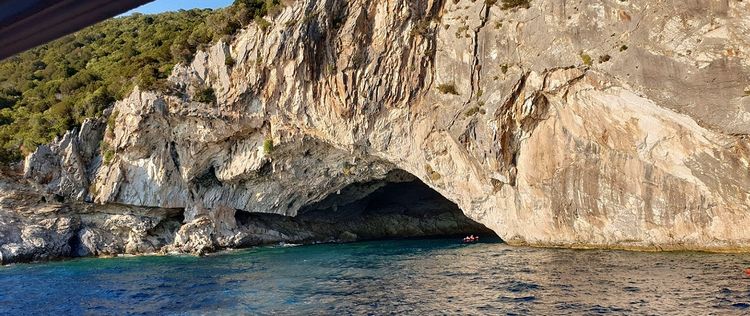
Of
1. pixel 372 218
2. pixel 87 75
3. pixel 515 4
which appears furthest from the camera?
pixel 87 75

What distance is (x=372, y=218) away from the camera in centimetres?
4575

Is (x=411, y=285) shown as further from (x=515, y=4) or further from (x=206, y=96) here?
(x=206, y=96)

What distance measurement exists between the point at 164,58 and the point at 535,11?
2636 cm

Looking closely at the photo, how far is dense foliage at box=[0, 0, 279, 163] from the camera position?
116 ft

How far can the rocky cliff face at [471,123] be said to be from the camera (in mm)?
20953

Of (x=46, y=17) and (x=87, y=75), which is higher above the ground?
(x=87, y=75)

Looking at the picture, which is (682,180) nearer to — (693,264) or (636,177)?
(636,177)

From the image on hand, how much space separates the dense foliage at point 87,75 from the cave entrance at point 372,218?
481 inches

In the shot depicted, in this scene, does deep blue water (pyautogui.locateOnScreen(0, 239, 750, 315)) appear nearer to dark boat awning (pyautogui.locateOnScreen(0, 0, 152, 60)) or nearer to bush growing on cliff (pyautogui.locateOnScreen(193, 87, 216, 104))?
bush growing on cliff (pyautogui.locateOnScreen(193, 87, 216, 104))

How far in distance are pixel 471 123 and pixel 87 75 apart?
3594 cm

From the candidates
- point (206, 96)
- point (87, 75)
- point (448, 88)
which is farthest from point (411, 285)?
point (87, 75)

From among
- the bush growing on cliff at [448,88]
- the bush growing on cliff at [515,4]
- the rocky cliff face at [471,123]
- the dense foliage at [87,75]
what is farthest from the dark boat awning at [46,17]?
the bush growing on cliff at [448,88]

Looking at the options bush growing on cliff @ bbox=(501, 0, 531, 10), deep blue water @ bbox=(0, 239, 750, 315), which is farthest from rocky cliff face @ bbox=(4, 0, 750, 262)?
deep blue water @ bbox=(0, 239, 750, 315)

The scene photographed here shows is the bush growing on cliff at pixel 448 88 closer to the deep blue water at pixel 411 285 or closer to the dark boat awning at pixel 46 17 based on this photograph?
the deep blue water at pixel 411 285
